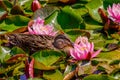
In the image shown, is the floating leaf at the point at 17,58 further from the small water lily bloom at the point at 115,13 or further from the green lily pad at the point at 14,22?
the small water lily bloom at the point at 115,13

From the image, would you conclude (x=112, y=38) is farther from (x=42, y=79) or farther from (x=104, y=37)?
(x=42, y=79)

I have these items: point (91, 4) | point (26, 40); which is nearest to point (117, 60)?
point (26, 40)

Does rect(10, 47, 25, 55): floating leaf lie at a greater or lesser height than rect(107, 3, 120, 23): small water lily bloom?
lesser

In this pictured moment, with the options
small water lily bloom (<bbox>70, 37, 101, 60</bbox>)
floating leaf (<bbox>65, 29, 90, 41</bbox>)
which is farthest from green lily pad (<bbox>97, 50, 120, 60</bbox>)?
floating leaf (<bbox>65, 29, 90, 41</bbox>)

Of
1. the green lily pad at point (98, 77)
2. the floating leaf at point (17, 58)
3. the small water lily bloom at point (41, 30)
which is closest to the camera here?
the green lily pad at point (98, 77)

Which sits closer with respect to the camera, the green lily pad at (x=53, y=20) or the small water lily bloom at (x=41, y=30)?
the small water lily bloom at (x=41, y=30)

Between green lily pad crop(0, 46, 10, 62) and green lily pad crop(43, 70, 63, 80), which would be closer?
green lily pad crop(43, 70, 63, 80)

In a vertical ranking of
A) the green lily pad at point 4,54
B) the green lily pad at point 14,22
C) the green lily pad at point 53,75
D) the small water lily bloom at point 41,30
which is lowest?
the green lily pad at point 14,22

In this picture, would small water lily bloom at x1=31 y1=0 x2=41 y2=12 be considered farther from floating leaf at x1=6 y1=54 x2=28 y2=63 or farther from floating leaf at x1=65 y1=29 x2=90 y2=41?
floating leaf at x1=6 y1=54 x2=28 y2=63

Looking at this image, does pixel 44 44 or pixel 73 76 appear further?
pixel 44 44

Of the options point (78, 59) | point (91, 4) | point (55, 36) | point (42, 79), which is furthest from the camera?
point (91, 4)

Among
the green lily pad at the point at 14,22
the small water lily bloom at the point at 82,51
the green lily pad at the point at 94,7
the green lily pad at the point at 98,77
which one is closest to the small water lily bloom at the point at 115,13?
the green lily pad at the point at 94,7
